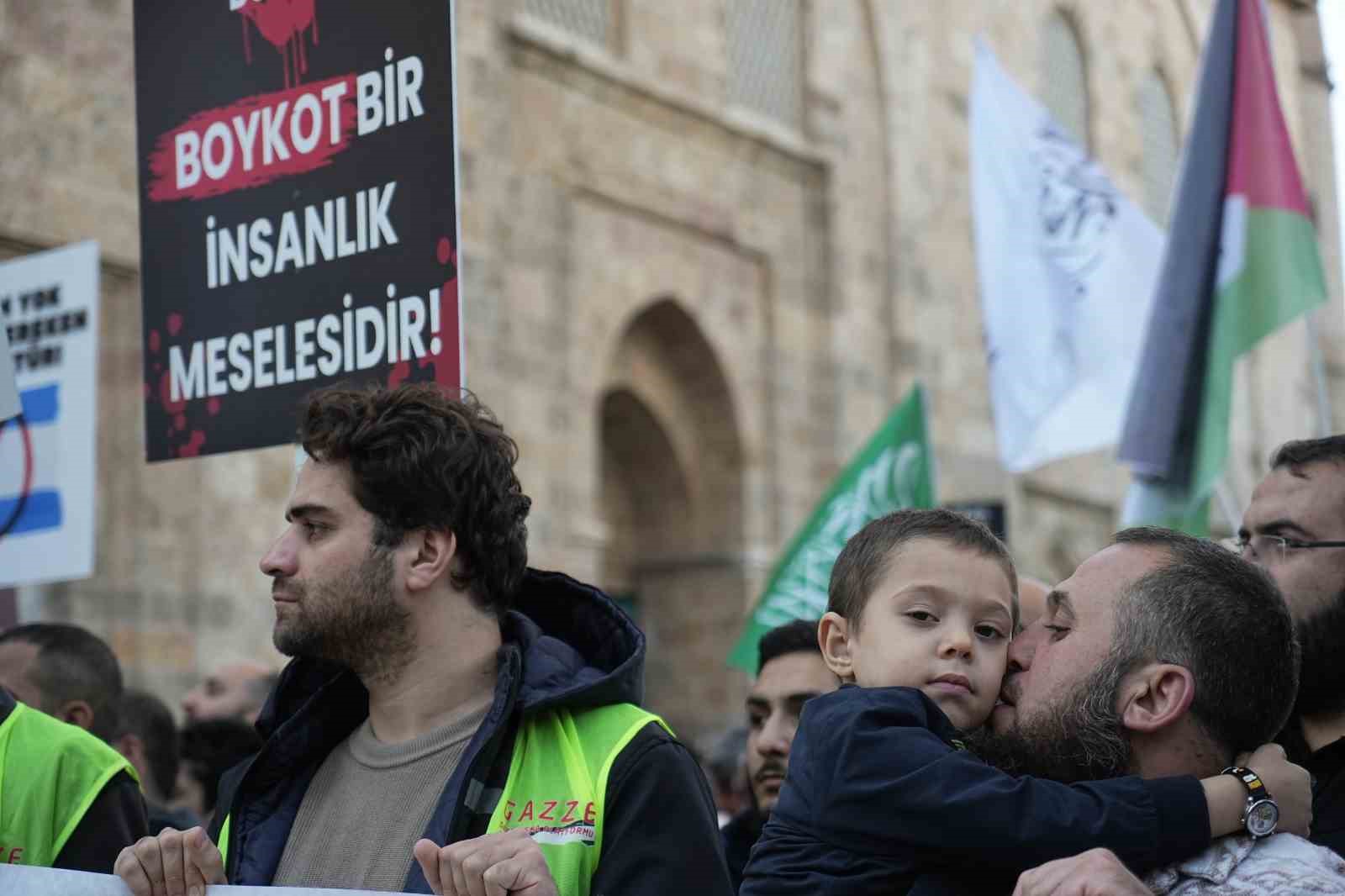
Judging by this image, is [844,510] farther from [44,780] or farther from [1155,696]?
[1155,696]

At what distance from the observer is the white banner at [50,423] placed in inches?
224

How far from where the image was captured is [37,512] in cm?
579

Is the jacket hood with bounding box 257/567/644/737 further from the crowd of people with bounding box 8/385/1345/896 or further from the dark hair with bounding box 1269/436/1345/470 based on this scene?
the dark hair with bounding box 1269/436/1345/470

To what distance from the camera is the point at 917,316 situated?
19.9 m

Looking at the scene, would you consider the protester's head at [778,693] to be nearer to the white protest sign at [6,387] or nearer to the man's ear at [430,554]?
the man's ear at [430,554]

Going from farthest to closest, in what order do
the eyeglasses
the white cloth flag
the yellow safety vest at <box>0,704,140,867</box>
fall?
the white cloth flag
the eyeglasses
the yellow safety vest at <box>0,704,140,867</box>

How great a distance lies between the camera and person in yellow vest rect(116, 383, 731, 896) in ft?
9.56

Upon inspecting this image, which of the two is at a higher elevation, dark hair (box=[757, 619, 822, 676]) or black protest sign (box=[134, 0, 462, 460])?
black protest sign (box=[134, 0, 462, 460])

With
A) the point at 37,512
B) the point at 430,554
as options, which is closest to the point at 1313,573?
the point at 430,554

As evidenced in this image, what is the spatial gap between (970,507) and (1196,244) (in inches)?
93.9

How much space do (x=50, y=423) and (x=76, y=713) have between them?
169 centimetres

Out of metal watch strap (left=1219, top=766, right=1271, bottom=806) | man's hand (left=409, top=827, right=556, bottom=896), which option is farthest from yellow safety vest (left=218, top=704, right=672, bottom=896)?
metal watch strap (left=1219, top=766, right=1271, bottom=806)

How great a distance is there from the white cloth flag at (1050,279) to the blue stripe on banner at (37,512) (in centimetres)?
473

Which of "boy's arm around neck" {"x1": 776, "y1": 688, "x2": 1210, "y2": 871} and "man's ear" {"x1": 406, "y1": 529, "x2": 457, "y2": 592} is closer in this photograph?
"boy's arm around neck" {"x1": 776, "y1": 688, "x2": 1210, "y2": 871}
